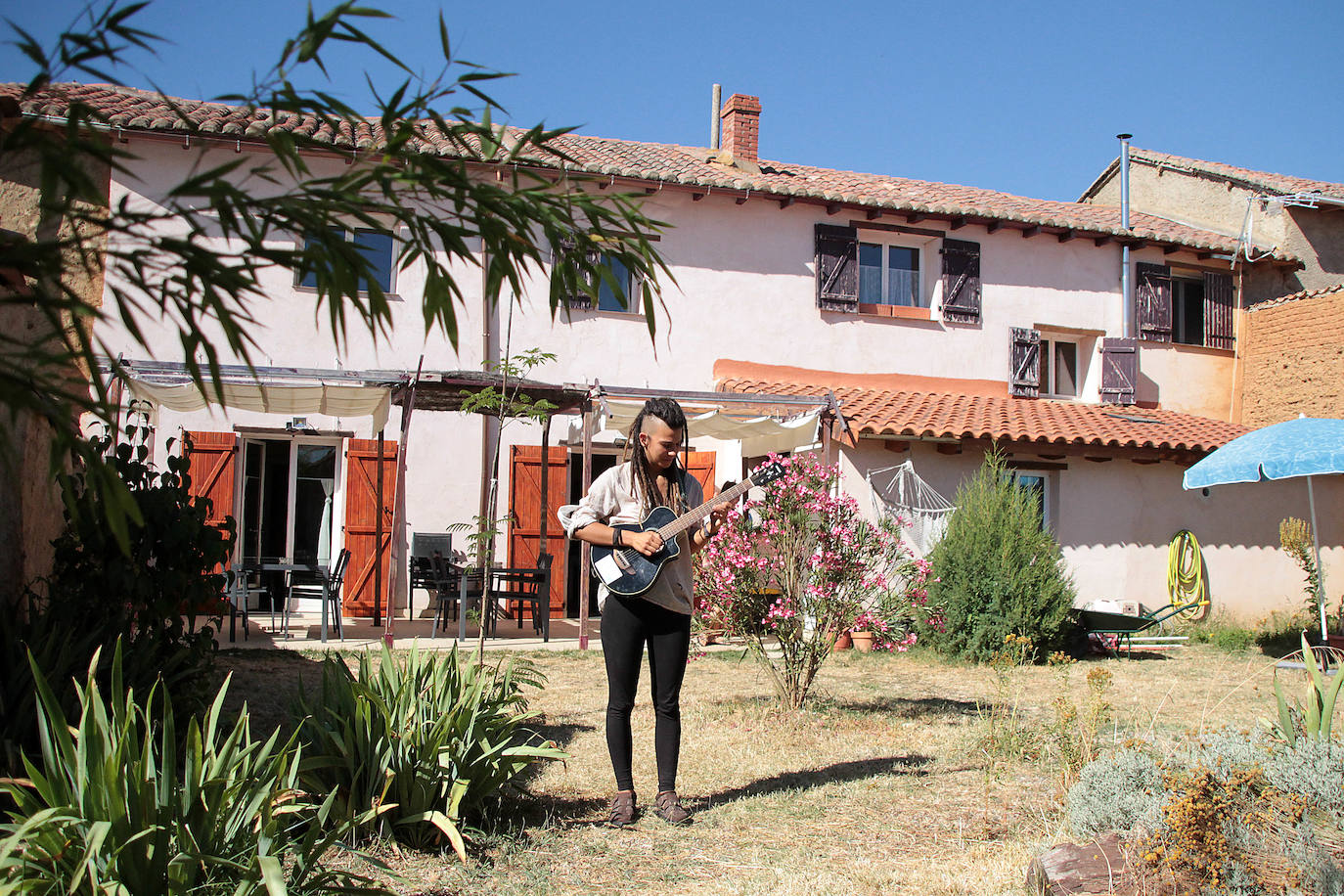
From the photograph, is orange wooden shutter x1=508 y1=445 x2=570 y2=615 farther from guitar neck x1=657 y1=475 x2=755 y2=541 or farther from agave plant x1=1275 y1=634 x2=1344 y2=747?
agave plant x1=1275 y1=634 x2=1344 y2=747

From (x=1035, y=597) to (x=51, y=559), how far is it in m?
8.23

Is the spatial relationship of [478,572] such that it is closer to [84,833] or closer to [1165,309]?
[84,833]

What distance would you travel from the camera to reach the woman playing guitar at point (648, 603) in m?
4.36

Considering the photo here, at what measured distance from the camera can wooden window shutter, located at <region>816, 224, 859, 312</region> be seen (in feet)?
47.5

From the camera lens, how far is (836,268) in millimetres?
14508

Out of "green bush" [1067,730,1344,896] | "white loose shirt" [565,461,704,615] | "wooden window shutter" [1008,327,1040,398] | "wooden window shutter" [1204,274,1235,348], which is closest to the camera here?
"green bush" [1067,730,1344,896]

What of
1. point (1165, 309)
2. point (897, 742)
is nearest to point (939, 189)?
point (1165, 309)

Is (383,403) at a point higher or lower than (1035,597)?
higher

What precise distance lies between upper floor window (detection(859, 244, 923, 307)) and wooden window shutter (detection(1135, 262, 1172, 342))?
11.4ft

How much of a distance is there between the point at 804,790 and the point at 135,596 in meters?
3.26

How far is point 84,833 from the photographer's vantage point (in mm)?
2801

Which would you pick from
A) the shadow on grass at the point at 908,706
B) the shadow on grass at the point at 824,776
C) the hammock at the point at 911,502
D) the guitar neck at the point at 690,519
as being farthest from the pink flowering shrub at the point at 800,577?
the hammock at the point at 911,502

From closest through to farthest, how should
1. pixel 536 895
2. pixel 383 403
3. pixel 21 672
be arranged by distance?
pixel 536 895 → pixel 21 672 → pixel 383 403

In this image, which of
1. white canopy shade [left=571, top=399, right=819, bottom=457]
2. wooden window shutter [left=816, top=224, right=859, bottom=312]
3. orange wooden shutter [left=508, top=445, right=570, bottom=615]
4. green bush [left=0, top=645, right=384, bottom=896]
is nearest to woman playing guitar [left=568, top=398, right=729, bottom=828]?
green bush [left=0, top=645, right=384, bottom=896]
